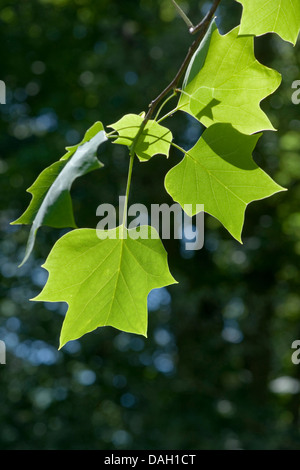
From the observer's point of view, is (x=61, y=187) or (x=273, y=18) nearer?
(x=61, y=187)

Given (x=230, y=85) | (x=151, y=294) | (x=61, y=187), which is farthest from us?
(x=151, y=294)

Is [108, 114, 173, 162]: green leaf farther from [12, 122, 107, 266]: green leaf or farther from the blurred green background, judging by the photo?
the blurred green background

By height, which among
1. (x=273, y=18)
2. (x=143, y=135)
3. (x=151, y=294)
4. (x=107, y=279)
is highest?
(x=151, y=294)

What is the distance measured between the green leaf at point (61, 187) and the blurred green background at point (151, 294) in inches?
196

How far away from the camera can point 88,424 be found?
590 cm

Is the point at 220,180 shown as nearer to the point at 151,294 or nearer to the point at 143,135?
the point at 143,135

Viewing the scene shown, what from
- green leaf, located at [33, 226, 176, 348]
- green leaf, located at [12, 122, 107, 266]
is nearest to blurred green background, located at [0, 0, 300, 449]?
green leaf, located at [33, 226, 176, 348]

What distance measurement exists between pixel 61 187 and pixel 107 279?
20 centimetres

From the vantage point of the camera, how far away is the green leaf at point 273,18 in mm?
618

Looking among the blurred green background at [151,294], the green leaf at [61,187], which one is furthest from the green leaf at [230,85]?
the blurred green background at [151,294]

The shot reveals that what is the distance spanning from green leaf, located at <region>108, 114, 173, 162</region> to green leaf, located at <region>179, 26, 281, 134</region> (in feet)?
0.11

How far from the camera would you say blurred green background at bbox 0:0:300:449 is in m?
5.73

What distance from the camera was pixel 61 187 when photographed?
0.51 meters

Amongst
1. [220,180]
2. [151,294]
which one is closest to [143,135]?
[220,180]
